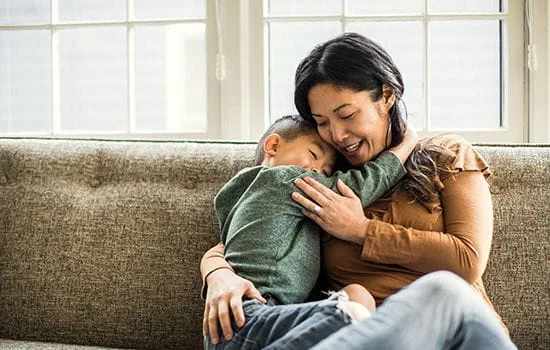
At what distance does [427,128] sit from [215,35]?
751 mm

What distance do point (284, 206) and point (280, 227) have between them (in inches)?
2.1

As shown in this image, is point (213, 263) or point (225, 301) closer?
point (225, 301)

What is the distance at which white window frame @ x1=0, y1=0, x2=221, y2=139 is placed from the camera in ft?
9.52

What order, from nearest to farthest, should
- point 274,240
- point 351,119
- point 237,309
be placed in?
1. point 237,309
2. point 274,240
3. point 351,119

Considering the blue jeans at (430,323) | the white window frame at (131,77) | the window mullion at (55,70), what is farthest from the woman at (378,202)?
the window mullion at (55,70)

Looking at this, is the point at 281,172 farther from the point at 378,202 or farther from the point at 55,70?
the point at 55,70

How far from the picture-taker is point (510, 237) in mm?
2137

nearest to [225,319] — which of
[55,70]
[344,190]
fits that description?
[344,190]

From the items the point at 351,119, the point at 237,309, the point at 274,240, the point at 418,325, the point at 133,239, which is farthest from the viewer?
the point at 133,239

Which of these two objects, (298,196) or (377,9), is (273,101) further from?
(298,196)

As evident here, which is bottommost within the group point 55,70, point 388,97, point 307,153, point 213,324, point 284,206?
point 213,324

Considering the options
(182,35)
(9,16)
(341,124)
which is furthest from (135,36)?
(341,124)

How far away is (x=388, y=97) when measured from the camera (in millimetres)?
2023

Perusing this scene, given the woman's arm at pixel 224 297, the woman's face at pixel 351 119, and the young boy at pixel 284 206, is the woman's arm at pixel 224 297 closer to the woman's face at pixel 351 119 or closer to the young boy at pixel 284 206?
the young boy at pixel 284 206
